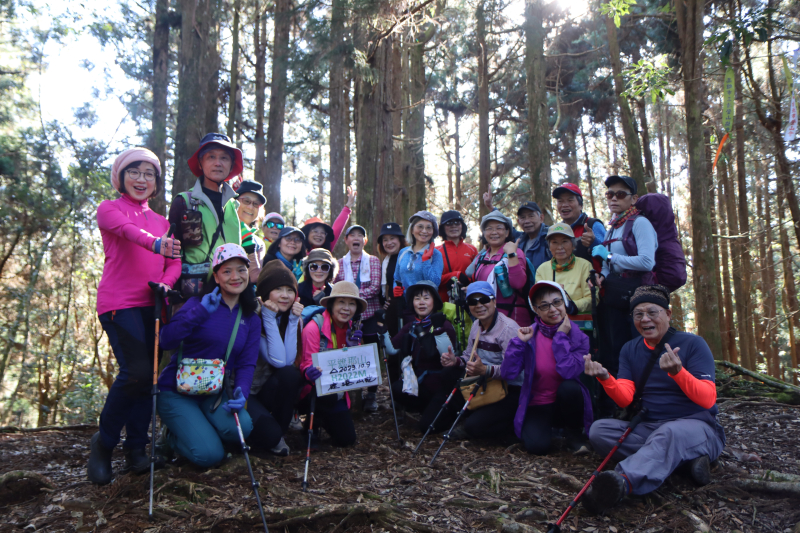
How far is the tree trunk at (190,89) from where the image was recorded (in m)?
7.84

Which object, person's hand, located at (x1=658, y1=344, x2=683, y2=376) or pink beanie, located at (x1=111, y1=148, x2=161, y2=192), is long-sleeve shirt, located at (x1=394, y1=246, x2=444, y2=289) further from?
pink beanie, located at (x1=111, y1=148, x2=161, y2=192)

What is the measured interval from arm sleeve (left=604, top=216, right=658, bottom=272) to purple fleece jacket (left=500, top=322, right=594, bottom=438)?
74 centimetres

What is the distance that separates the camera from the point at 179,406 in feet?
13.6

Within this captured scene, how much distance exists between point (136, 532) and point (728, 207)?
18059 millimetres

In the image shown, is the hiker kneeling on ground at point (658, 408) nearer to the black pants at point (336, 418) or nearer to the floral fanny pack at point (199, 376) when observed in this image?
the black pants at point (336, 418)

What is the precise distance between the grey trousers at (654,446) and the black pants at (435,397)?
5.70 feet

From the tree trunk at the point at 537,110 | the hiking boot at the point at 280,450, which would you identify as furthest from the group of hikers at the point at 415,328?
the tree trunk at the point at 537,110

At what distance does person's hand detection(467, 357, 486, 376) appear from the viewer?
480 centimetres

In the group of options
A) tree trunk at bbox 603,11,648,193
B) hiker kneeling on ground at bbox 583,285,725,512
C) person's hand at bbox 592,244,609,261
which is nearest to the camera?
hiker kneeling on ground at bbox 583,285,725,512

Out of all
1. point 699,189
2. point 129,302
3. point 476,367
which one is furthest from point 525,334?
point 699,189

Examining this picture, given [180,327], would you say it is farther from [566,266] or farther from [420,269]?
[566,266]

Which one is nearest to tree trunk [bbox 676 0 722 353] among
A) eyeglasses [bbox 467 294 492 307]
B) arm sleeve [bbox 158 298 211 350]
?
eyeglasses [bbox 467 294 492 307]

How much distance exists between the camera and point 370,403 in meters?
6.43

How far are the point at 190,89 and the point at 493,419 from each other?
6880 mm
